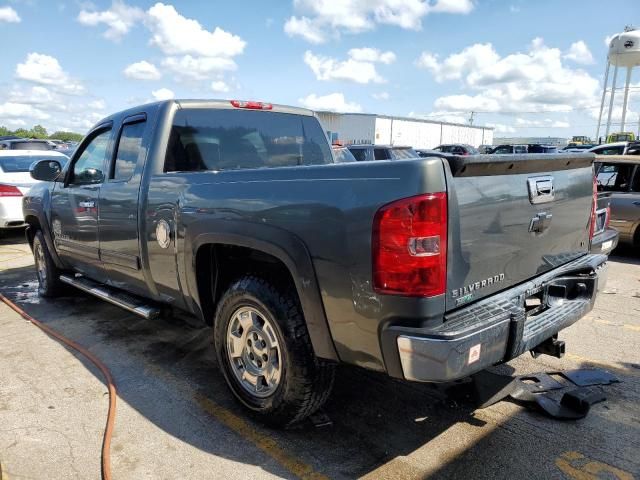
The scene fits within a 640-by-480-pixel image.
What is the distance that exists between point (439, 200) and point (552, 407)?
182 centimetres

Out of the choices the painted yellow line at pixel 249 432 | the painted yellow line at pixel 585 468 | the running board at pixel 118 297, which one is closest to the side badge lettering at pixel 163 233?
the running board at pixel 118 297

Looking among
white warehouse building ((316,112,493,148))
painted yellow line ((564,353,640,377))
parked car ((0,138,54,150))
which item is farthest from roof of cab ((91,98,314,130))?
white warehouse building ((316,112,493,148))

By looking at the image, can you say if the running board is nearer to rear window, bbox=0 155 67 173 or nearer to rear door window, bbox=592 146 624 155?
rear window, bbox=0 155 67 173

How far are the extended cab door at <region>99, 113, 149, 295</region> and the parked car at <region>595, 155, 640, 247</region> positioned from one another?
22.9ft

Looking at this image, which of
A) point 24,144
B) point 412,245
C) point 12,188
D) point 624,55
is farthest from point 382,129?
point 412,245

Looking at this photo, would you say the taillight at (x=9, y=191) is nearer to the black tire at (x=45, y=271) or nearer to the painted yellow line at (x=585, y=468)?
the black tire at (x=45, y=271)

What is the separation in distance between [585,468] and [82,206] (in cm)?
431

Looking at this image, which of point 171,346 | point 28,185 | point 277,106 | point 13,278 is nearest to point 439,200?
point 277,106

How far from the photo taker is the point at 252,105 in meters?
4.25

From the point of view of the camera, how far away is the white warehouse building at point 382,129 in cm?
4697

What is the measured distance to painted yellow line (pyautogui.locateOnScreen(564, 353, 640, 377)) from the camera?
3.77 meters

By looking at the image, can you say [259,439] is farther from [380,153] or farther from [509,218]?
[380,153]

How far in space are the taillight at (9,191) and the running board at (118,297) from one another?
16.4 feet

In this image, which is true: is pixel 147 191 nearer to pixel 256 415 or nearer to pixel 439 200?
pixel 256 415
